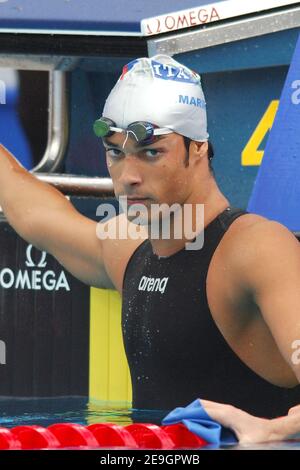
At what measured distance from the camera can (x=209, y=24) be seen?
4.98 m

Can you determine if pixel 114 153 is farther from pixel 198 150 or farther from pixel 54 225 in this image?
pixel 54 225

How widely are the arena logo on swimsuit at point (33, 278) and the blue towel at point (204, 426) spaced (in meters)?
2.50

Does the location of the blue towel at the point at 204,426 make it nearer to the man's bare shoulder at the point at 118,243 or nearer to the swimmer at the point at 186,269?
the swimmer at the point at 186,269

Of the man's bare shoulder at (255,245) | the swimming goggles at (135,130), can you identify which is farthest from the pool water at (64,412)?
the swimming goggles at (135,130)

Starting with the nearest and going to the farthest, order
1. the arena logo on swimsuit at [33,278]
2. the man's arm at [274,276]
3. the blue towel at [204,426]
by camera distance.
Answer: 1. the blue towel at [204,426]
2. the man's arm at [274,276]
3. the arena logo on swimsuit at [33,278]

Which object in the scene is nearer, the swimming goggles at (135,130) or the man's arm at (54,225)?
the swimming goggles at (135,130)

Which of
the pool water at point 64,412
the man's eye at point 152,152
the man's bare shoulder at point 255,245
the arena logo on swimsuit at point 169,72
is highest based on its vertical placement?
the arena logo on swimsuit at point 169,72

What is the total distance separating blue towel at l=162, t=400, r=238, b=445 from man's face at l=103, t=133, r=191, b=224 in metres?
0.68

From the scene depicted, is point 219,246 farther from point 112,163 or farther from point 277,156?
point 277,156

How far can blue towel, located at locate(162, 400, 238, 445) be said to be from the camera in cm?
294

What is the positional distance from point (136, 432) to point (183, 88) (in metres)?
1.11

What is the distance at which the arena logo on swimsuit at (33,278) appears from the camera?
18.1 ft

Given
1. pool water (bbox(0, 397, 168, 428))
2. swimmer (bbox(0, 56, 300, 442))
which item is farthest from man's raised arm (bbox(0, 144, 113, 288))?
pool water (bbox(0, 397, 168, 428))

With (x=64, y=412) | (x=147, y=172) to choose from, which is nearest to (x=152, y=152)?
(x=147, y=172)
